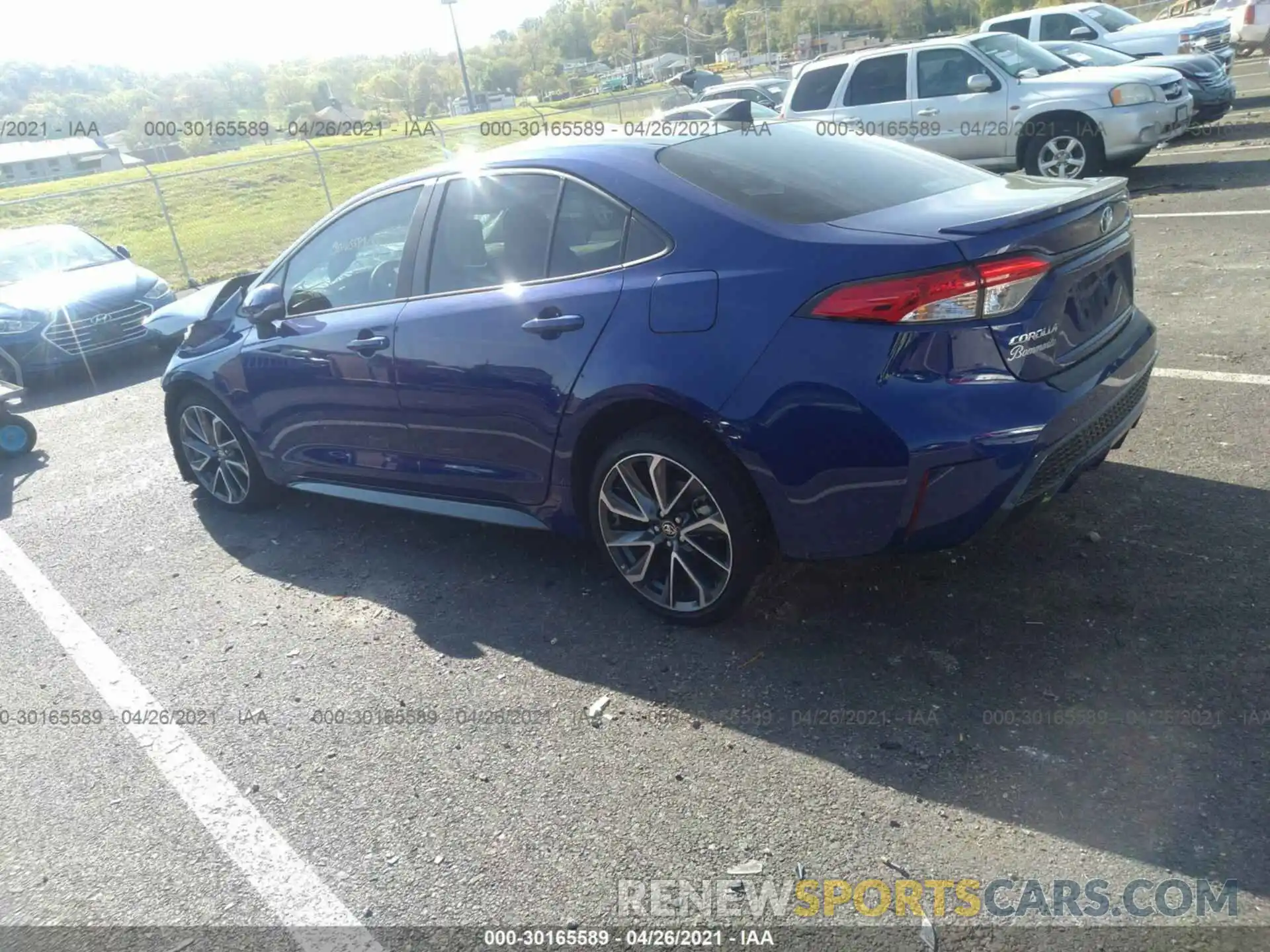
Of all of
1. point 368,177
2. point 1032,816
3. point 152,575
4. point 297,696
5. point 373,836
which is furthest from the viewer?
point 368,177

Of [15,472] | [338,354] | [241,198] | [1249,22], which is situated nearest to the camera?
[338,354]

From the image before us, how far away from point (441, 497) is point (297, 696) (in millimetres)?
1075

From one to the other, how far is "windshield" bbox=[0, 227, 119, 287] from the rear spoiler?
10498 mm

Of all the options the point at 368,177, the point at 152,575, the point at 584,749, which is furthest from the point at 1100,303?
the point at 368,177

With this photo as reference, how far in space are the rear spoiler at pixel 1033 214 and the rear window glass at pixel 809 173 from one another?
41cm

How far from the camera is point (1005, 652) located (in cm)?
335

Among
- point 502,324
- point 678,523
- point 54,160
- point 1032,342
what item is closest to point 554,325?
point 502,324

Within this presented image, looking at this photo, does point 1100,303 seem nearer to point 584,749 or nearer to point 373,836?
point 584,749

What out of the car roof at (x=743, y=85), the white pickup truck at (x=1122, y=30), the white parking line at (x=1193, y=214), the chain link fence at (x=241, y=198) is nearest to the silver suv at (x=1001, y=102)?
the white parking line at (x=1193, y=214)

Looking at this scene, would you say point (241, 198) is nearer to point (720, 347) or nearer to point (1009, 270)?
point (720, 347)

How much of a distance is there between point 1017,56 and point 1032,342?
10.6m

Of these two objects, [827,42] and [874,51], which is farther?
[827,42]

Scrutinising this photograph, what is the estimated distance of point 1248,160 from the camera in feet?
38.7

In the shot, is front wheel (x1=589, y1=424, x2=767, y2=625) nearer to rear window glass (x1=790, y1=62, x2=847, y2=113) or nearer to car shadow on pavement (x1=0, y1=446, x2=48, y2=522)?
car shadow on pavement (x1=0, y1=446, x2=48, y2=522)
